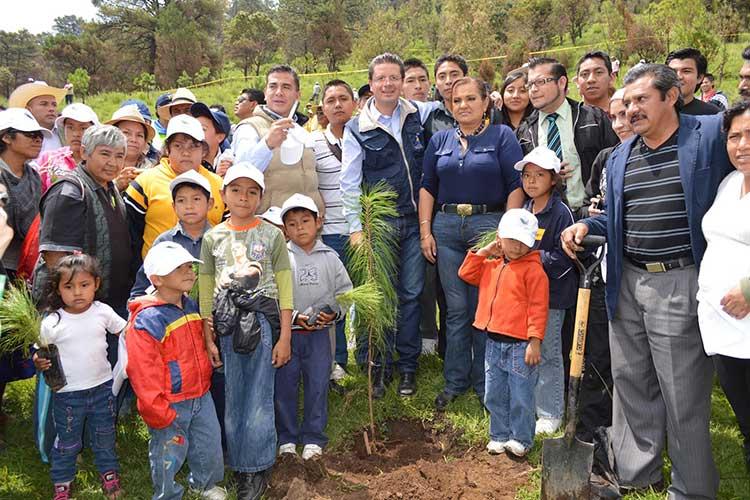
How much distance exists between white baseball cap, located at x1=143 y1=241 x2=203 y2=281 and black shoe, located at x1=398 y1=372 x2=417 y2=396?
7.57ft

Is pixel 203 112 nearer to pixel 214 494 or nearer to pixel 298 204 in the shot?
pixel 298 204

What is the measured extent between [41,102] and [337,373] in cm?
383

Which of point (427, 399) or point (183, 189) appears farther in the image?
point (427, 399)

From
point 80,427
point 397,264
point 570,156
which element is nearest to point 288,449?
point 80,427

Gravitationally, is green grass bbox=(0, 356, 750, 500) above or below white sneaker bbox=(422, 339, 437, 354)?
below

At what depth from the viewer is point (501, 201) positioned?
4.48 metres

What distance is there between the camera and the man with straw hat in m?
5.46

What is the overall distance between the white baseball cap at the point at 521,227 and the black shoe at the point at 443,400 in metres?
1.57

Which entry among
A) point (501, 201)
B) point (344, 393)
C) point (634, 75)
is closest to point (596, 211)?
point (501, 201)

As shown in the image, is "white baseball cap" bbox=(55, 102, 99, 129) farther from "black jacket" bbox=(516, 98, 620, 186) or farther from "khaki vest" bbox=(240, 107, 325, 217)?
"black jacket" bbox=(516, 98, 620, 186)

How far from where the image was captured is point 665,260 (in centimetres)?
325

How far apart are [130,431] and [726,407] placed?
467 centimetres

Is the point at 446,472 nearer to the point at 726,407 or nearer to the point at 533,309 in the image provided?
the point at 533,309

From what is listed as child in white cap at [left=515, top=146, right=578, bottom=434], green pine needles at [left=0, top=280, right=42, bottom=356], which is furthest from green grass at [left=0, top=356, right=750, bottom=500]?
green pine needles at [left=0, top=280, right=42, bottom=356]
